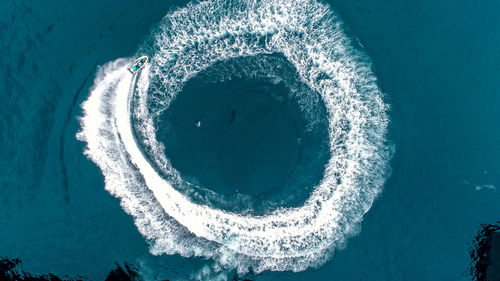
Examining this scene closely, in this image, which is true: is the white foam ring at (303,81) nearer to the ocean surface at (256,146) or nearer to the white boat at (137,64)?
the ocean surface at (256,146)

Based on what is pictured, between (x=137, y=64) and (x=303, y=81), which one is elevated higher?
(x=303, y=81)

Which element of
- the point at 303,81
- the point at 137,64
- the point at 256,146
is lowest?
the point at 256,146

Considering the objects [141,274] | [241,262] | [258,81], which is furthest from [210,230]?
[258,81]

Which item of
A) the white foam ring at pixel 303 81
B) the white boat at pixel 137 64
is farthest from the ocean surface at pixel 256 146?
the white boat at pixel 137 64

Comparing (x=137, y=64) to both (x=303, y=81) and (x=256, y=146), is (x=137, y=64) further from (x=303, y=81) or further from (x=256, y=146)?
(x=303, y=81)

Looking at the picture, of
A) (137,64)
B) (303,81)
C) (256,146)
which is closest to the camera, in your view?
(256,146)

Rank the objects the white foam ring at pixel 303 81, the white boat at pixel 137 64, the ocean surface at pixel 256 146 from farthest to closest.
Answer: the white boat at pixel 137 64, the white foam ring at pixel 303 81, the ocean surface at pixel 256 146

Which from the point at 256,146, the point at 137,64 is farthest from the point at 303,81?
the point at 137,64
